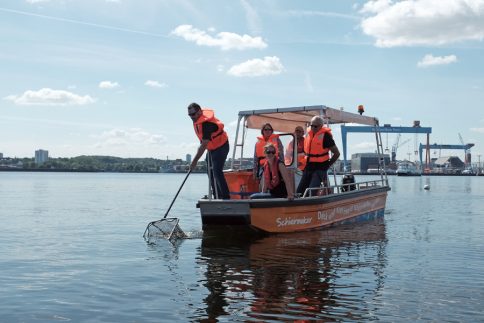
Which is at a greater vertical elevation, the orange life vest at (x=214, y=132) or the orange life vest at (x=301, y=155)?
the orange life vest at (x=214, y=132)

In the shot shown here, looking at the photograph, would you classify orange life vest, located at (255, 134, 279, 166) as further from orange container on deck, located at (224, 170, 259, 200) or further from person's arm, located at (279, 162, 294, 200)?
person's arm, located at (279, 162, 294, 200)

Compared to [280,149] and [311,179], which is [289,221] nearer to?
[311,179]

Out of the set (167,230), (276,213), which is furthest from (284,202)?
(167,230)

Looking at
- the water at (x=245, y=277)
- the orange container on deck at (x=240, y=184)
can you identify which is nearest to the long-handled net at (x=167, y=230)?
the water at (x=245, y=277)

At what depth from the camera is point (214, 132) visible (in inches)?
458

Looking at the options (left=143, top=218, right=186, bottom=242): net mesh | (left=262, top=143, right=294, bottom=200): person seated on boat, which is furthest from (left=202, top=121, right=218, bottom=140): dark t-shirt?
(left=143, top=218, right=186, bottom=242): net mesh

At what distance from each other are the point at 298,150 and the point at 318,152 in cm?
118

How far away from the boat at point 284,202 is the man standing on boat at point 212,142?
38 centimetres

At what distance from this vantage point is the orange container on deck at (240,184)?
13039 mm

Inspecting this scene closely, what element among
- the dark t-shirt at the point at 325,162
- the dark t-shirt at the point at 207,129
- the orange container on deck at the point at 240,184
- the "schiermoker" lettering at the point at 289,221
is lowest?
the "schiermoker" lettering at the point at 289,221

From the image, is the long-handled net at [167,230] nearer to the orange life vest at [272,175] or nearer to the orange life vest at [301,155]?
the orange life vest at [272,175]

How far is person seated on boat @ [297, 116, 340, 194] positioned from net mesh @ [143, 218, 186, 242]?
3.15m

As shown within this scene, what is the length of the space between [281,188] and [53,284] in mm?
5547

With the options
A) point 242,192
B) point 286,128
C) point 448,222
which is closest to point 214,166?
point 242,192
